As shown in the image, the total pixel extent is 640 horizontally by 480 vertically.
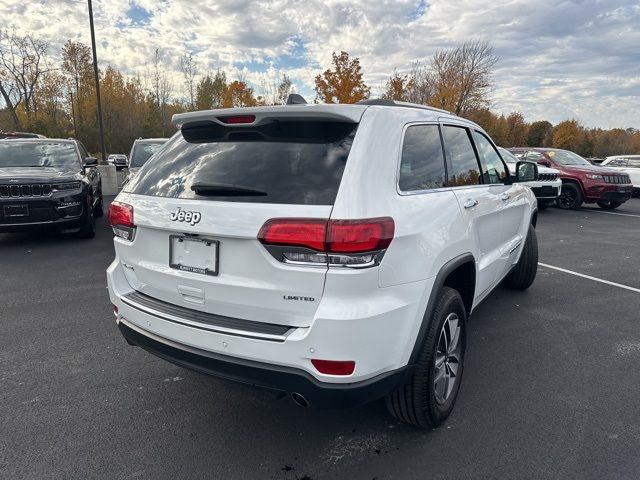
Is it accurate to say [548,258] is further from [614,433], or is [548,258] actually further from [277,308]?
[277,308]

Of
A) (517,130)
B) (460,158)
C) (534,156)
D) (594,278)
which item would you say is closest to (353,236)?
(460,158)

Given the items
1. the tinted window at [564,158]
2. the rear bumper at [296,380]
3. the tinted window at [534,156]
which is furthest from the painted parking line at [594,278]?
the tinted window at [564,158]

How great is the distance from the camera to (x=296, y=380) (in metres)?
2.04

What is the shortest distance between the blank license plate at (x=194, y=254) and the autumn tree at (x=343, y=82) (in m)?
31.6

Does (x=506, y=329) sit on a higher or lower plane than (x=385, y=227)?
lower

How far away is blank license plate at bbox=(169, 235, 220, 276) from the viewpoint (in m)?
2.21

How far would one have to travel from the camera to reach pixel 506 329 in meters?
4.13

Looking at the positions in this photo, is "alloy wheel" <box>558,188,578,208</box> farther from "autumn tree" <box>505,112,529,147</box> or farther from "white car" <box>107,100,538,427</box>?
"autumn tree" <box>505,112,529,147</box>

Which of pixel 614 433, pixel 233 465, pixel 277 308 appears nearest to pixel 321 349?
pixel 277 308

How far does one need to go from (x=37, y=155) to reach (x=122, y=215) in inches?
273

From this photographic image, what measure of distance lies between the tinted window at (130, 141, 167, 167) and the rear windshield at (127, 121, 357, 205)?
8786mm

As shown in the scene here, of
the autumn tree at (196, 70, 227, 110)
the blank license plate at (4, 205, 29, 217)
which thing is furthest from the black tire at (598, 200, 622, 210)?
the autumn tree at (196, 70, 227, 110)

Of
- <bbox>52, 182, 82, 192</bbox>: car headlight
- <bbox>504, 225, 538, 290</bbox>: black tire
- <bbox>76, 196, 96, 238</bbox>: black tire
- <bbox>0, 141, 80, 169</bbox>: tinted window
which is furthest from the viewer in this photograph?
<bbox>0, 141, 80, 169</bbox>: tinted window

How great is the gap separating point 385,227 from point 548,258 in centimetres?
600
